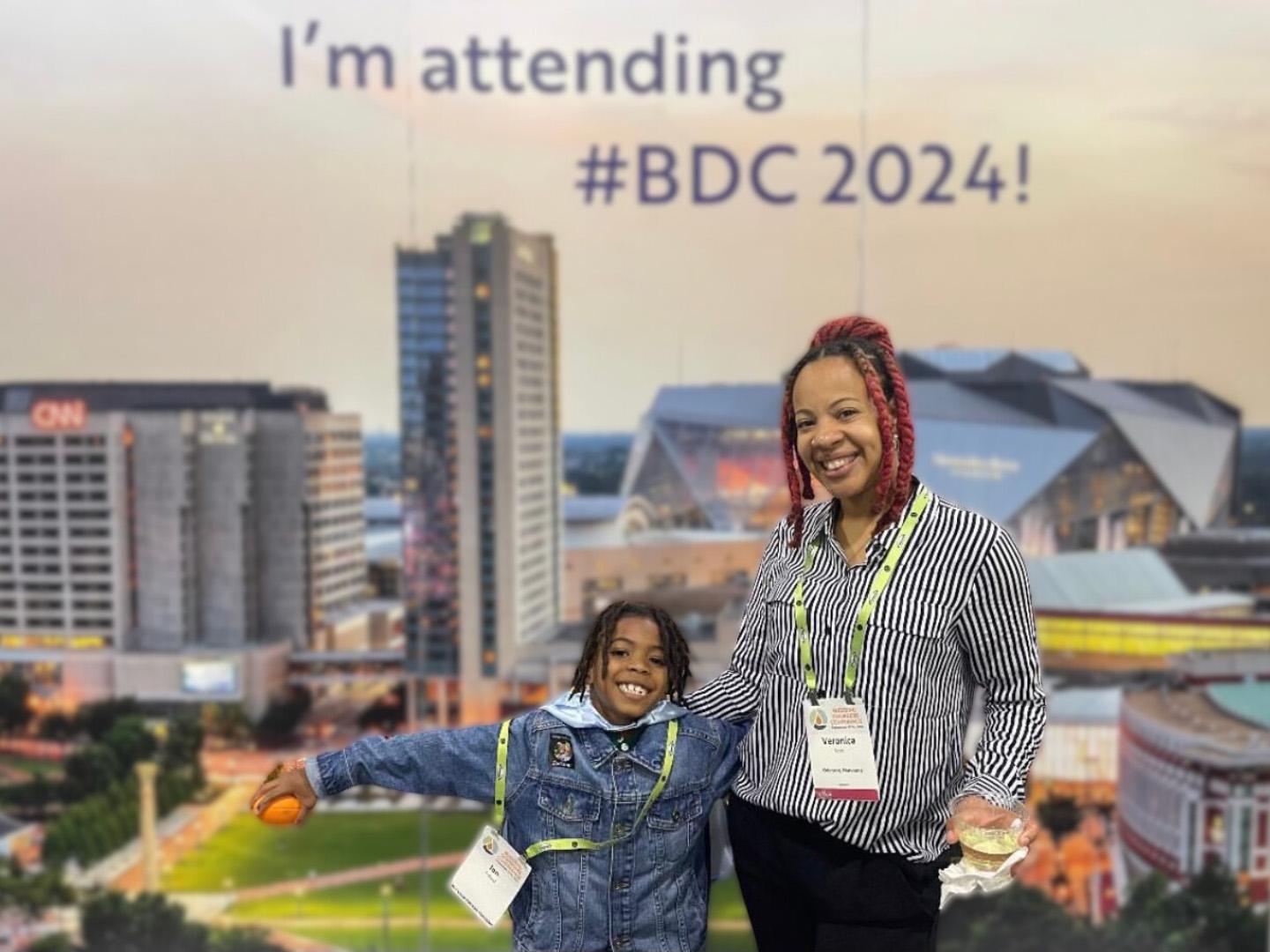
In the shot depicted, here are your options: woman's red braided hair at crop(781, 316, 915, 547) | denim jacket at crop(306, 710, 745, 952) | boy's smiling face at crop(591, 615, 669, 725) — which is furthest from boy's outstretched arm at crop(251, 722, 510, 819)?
woman's red braided hair at crop(781, 316, 915, 547)

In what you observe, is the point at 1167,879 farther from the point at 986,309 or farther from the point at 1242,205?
the point at 1242,205

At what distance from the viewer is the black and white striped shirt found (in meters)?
1.08

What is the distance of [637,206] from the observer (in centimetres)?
327

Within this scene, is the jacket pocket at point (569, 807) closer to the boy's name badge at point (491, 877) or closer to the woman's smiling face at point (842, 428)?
the boy's name badge at point (491, 877)

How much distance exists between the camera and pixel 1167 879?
3.46m

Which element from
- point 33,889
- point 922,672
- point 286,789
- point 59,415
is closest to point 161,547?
point 59,415

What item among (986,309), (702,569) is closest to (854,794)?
(702,569)

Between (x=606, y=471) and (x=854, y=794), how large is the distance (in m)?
2.37

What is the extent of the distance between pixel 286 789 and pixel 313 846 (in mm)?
2503

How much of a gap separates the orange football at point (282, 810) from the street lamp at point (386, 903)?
8.17ft

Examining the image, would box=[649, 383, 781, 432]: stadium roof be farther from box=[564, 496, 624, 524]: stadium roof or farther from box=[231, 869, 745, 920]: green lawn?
box=[231, 869, 745, 920]: green lawn

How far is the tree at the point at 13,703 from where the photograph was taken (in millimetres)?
3564

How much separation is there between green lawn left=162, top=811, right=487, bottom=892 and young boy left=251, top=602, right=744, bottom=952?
2296 millimetres

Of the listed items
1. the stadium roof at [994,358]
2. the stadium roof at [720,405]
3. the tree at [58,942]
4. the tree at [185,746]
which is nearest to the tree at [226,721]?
the tree at [185,746]
